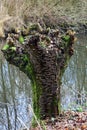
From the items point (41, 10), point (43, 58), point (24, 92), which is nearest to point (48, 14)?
point (41, 10)

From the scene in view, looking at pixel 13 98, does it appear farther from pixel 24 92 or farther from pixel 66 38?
pixel 66 38

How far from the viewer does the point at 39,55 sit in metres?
6.57

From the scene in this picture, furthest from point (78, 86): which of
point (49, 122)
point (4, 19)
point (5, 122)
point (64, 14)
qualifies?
point (64, 14)

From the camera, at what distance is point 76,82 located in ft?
42.0

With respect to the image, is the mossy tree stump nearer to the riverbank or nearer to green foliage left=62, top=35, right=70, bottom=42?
green foliage left=62, top=35, right=70, bottom=42

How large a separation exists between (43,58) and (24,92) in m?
5.38

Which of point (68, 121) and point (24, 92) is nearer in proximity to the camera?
point (68, 121)

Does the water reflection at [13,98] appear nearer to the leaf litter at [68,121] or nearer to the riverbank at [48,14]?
the leaf litter at [68,121]

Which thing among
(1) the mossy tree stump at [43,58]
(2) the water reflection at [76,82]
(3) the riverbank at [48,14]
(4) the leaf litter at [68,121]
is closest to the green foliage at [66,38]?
(1) the mossy tree stump at [43,58]

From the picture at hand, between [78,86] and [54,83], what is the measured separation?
5.52m

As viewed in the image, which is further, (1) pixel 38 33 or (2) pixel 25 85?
(2) pixel 25 85

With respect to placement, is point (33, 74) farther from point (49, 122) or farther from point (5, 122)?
point (5, 122)

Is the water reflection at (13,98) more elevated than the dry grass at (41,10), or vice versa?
the dry grass at (41,10)

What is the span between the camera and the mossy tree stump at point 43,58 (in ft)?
21.4
